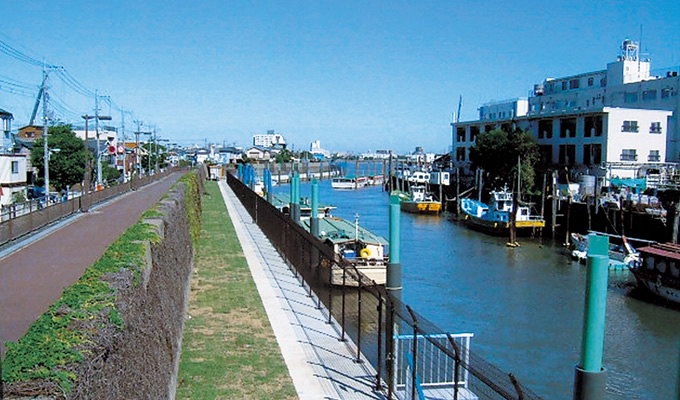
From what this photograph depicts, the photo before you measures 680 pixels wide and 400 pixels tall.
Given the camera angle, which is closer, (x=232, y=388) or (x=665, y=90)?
(x=232, y=388)

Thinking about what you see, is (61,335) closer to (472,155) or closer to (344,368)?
(344,368)

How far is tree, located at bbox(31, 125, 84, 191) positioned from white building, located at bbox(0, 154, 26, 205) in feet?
22.1

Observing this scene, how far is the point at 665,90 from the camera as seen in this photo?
59.2 m

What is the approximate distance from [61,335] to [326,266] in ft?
34.3

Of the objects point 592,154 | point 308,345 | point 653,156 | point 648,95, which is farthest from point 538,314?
point 648,95

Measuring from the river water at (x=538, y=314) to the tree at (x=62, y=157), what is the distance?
27.3 meters

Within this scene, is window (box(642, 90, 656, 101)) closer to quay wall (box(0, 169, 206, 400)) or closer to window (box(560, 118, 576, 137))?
window (box(560, 118, 576, 137))

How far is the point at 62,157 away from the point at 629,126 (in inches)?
1885

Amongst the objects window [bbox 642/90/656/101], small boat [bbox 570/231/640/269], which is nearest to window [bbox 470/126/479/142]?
window [bbox 642/90/656/101]

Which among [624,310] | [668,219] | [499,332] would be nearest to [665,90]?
[668,219]

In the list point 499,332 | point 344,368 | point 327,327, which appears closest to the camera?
point 344,368

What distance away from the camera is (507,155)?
2323 inches

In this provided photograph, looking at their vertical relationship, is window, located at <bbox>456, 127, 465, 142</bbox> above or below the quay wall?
above

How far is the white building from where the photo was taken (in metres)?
36.5
